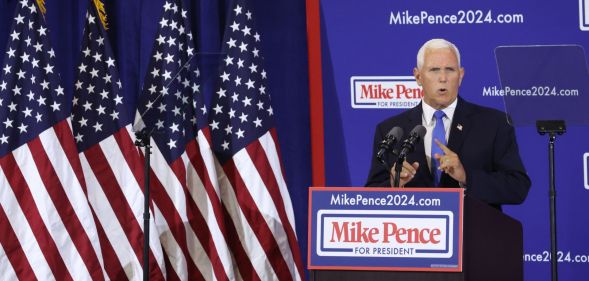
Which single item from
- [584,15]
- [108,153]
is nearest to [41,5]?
[108,153]

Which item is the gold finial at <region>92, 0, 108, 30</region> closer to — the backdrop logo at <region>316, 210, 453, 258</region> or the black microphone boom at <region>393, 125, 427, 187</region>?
the black microphone boom at <region>393, 125, 427, 187</region>

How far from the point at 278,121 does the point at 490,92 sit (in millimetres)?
1363

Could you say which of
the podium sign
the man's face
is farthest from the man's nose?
the podium sign

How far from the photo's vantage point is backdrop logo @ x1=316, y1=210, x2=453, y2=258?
339 centimetres

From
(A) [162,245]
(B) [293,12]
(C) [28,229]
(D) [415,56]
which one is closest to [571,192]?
(D) [415,56]

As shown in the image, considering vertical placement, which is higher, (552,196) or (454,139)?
(454,139)

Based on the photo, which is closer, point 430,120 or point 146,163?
point 146,163

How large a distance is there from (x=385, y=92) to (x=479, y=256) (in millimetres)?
2518

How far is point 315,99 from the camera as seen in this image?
597cm

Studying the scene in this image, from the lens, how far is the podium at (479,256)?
11.1 ft

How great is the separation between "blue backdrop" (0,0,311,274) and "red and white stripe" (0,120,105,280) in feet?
2.10

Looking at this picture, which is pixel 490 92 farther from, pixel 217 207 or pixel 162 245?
pixel 162 245

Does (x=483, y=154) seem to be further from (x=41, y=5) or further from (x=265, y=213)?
(x=41, y=5)

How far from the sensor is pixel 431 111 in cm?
579
